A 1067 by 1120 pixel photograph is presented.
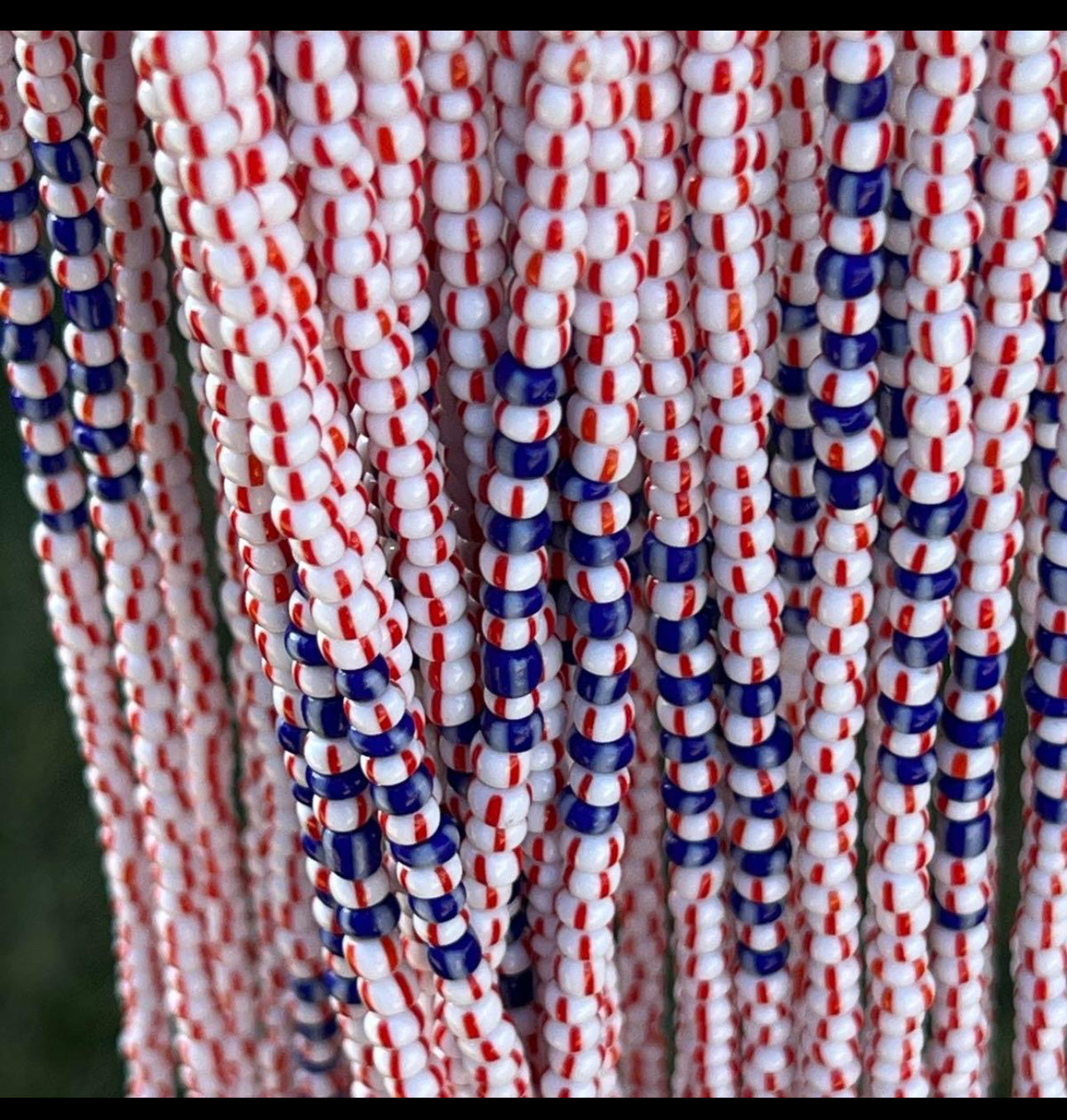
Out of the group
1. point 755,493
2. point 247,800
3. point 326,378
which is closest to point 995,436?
point 755,493

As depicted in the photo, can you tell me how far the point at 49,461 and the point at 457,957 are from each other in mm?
Result: 185

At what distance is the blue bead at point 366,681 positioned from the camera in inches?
16.6

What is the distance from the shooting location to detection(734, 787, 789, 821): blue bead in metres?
0.49

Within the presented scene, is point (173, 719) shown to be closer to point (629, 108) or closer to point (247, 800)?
point (247, 800)

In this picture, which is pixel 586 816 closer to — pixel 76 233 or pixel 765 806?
pixel 765 806

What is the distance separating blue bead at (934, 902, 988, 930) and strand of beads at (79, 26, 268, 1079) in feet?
0.75

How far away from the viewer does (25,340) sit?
0.47m

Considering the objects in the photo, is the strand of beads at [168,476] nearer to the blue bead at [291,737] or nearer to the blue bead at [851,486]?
the blue bead at [291,737]

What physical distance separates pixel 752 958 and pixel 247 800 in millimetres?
180

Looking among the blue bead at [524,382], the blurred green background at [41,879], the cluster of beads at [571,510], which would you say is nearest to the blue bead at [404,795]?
the cluster of beads at [571,510]

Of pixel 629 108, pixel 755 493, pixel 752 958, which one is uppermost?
pixel 629 108

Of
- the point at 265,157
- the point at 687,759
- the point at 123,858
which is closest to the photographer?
the point at 265,157

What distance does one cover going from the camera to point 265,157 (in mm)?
361

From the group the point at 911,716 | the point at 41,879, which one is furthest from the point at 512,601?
the point at 41,879
